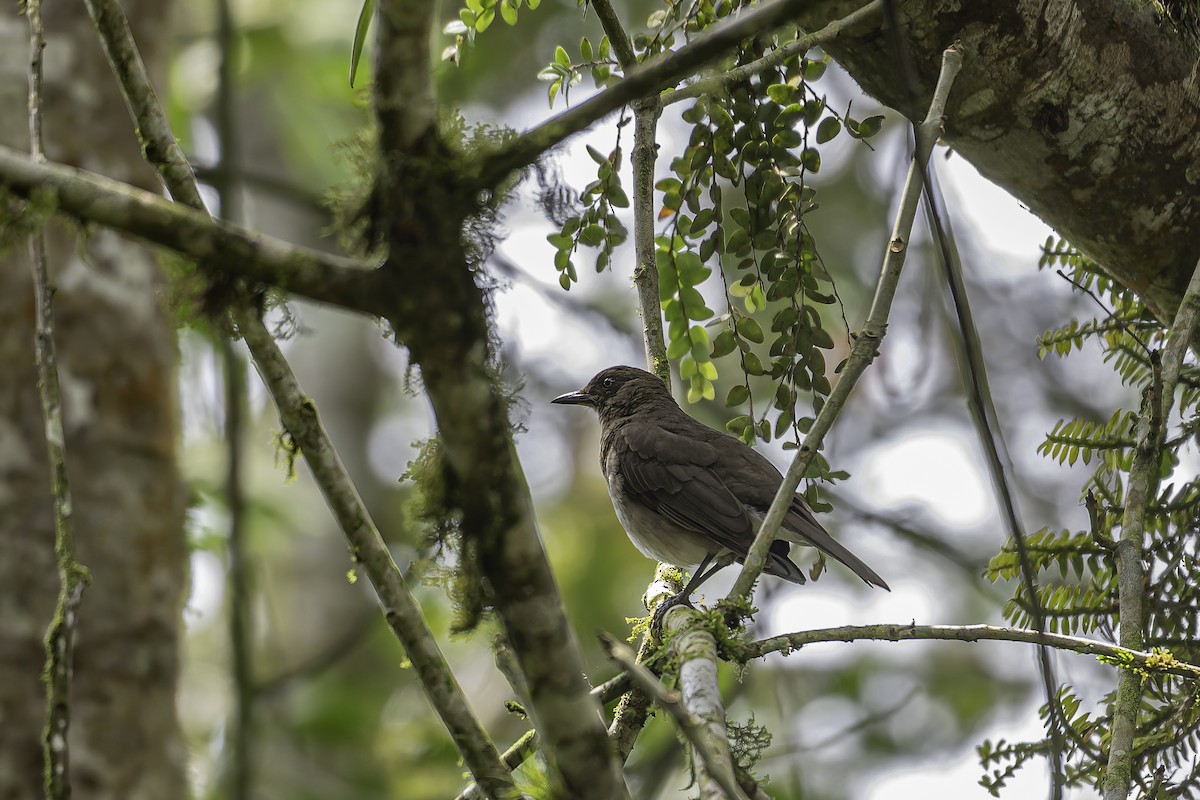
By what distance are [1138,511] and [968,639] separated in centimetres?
65

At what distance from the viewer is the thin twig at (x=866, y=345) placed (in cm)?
243

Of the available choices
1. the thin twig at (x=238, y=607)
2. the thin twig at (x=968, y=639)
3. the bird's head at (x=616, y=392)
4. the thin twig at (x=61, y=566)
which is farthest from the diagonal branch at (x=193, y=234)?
the bird's head at (x=616, y=392)

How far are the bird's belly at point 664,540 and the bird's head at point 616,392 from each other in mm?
701

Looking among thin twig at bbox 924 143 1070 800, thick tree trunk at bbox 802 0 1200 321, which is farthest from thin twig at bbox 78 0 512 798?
thick tree trunk at bbox 802 0 1200 321

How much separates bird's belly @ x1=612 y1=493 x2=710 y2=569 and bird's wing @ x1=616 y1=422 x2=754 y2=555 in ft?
0.14

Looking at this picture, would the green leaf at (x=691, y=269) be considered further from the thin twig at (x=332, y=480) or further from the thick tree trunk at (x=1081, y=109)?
the thin twig at (x=332, y=480)

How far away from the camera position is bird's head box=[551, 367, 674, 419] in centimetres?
589

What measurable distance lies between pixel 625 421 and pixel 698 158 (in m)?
2.61

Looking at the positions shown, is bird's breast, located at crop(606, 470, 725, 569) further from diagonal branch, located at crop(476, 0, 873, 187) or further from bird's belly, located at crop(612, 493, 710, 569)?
diagonal branch, located at crop(476, 0, 873, 187)

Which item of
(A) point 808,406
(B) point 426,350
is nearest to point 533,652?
(B) point 426,350

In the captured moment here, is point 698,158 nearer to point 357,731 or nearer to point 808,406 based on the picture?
point 808,406

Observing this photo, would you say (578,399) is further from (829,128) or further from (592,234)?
(829,128)

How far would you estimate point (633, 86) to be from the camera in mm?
1532

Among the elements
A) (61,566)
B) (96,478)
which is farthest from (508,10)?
(96,478)
